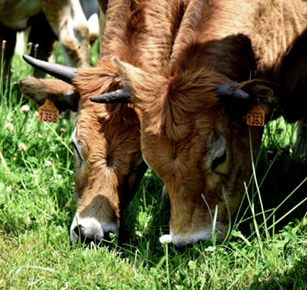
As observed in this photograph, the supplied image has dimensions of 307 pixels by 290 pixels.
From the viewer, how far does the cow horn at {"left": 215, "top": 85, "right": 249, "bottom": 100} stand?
10.2 ft

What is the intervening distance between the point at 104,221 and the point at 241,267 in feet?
3.80

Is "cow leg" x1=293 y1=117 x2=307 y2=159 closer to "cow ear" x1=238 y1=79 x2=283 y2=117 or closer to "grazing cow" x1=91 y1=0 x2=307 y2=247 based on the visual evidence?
"grazing cow" x1=91 y1=0 x2=307 y2=247

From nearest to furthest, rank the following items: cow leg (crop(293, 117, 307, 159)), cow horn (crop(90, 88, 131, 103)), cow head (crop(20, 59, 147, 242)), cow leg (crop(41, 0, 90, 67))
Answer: cow horn (crop(90, 88, 131, 103)) < cow head (crop(20, 59, 147, 242)) < cow leg (crop(293, 117, 307, 159)) < cow leg (crop(41, 0, 90, 67))

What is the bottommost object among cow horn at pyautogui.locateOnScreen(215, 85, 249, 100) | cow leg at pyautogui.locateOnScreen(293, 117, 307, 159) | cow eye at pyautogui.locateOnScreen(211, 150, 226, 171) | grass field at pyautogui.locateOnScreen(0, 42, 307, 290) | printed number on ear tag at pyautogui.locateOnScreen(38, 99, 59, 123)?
grass field at pyautogui.locateOnScreen(0, 42, 307, 290)

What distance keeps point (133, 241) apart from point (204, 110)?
52.0 inches

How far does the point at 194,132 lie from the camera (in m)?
A: 3.22

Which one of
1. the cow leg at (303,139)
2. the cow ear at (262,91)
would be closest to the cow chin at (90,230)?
the cow ear at (262,91)

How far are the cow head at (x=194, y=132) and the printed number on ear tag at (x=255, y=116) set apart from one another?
0.15 ft

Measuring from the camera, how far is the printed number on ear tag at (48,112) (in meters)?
4.21

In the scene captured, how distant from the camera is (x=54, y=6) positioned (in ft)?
20.2

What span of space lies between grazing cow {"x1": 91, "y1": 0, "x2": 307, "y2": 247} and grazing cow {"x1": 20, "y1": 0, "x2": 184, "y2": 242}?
28cm

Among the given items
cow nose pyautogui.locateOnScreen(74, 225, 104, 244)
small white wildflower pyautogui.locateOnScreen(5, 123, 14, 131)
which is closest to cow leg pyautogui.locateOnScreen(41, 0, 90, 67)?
small white wildflower pyautogui.locateOnScreen(5, 123, 14, 131)

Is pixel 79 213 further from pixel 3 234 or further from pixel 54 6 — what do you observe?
pixel 54 6

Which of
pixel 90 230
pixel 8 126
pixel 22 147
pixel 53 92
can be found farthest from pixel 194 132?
pixel 8 126
